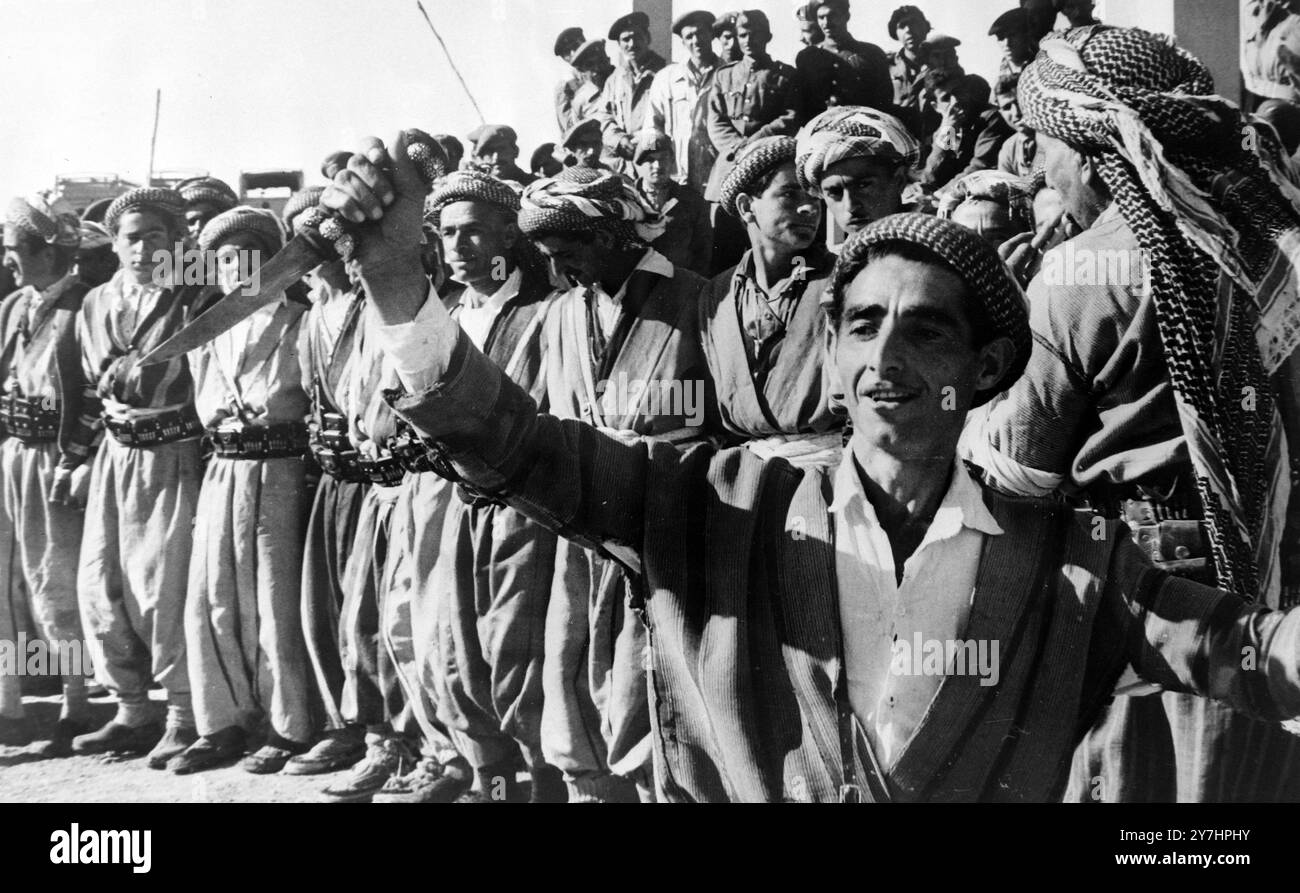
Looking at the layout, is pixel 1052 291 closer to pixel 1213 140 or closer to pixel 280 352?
pixel 1213 140

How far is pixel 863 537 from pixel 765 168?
1215 mm

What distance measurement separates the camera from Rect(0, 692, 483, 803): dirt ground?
12.8 feet

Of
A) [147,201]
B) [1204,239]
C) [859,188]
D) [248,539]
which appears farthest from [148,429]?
[1204,239]

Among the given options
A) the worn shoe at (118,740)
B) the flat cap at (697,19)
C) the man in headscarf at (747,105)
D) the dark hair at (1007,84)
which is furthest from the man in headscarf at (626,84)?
the worn shoe at (118,740)

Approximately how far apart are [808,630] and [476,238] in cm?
168

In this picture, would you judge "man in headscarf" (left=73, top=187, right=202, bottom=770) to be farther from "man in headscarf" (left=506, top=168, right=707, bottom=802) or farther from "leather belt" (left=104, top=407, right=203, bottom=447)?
"man in headscarf" (left=506, top=168, right=707, bottom=802)

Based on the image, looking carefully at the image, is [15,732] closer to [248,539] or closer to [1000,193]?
[248,539]

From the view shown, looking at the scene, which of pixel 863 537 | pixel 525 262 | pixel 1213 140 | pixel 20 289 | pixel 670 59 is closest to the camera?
pixel 863 537

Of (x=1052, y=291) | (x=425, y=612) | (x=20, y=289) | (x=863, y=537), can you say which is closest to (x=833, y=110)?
(x=1052, y=291)

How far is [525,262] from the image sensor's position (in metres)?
3.86

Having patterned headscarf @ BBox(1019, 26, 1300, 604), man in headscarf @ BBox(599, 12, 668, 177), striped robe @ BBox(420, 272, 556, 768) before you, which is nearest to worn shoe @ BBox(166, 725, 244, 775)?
striped robe @ BBox(420, 272, 556, 768)

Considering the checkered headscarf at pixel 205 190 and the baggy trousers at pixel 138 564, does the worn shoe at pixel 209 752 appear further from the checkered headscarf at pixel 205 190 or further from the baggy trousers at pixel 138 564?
the checkered headscarf at pixel 205 190

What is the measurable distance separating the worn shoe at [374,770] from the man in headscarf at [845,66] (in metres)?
2.29

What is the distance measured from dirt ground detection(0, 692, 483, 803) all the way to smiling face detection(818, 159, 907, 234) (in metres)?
2.24
